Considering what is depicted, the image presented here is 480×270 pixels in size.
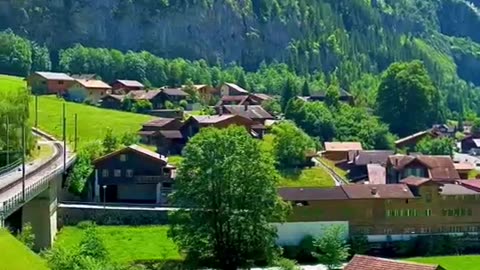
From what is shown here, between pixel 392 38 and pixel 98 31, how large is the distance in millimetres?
65685

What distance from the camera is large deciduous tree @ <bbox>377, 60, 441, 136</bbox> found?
97312mm

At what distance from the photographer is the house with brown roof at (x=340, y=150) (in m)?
78.0

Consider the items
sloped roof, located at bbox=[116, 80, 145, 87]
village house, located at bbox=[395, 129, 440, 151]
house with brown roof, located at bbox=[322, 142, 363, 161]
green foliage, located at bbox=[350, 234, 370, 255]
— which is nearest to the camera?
green foliage, located at bbox=[350, 234, 370, 255]

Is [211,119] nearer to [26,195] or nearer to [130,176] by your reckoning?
[130,176]

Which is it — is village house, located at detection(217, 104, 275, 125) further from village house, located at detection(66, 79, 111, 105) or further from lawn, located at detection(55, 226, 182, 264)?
lawn, located at detection(55, 226, 182, 264)

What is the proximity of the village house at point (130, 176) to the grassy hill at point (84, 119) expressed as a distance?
12.5 meters

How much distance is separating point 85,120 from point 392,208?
36.1m

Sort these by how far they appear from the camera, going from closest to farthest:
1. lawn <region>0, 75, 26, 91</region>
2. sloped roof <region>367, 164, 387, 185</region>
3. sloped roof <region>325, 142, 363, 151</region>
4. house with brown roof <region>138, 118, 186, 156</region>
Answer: sloped roof <region>367, 164, 387, 185</region>
house with brown roof <region>138, 118, 186, 156</region>
sloped roof <region>325, 142, 363, 151</region>
lawn <region>0, 75, 26, 91</region>

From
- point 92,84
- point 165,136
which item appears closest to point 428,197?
point 165,136

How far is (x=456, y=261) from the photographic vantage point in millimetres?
49906

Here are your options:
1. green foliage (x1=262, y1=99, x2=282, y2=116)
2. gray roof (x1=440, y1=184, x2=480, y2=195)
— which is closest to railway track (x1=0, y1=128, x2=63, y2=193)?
gray roof (x1=440, y1=184, x2=480, y2=195)

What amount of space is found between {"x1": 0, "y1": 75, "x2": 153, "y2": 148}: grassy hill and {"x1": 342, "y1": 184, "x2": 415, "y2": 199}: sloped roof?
25294mm

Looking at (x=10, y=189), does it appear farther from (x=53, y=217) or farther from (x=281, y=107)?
(x=281, y=107)

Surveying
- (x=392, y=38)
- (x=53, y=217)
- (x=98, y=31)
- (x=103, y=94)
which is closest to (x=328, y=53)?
(x=392, y=38)
